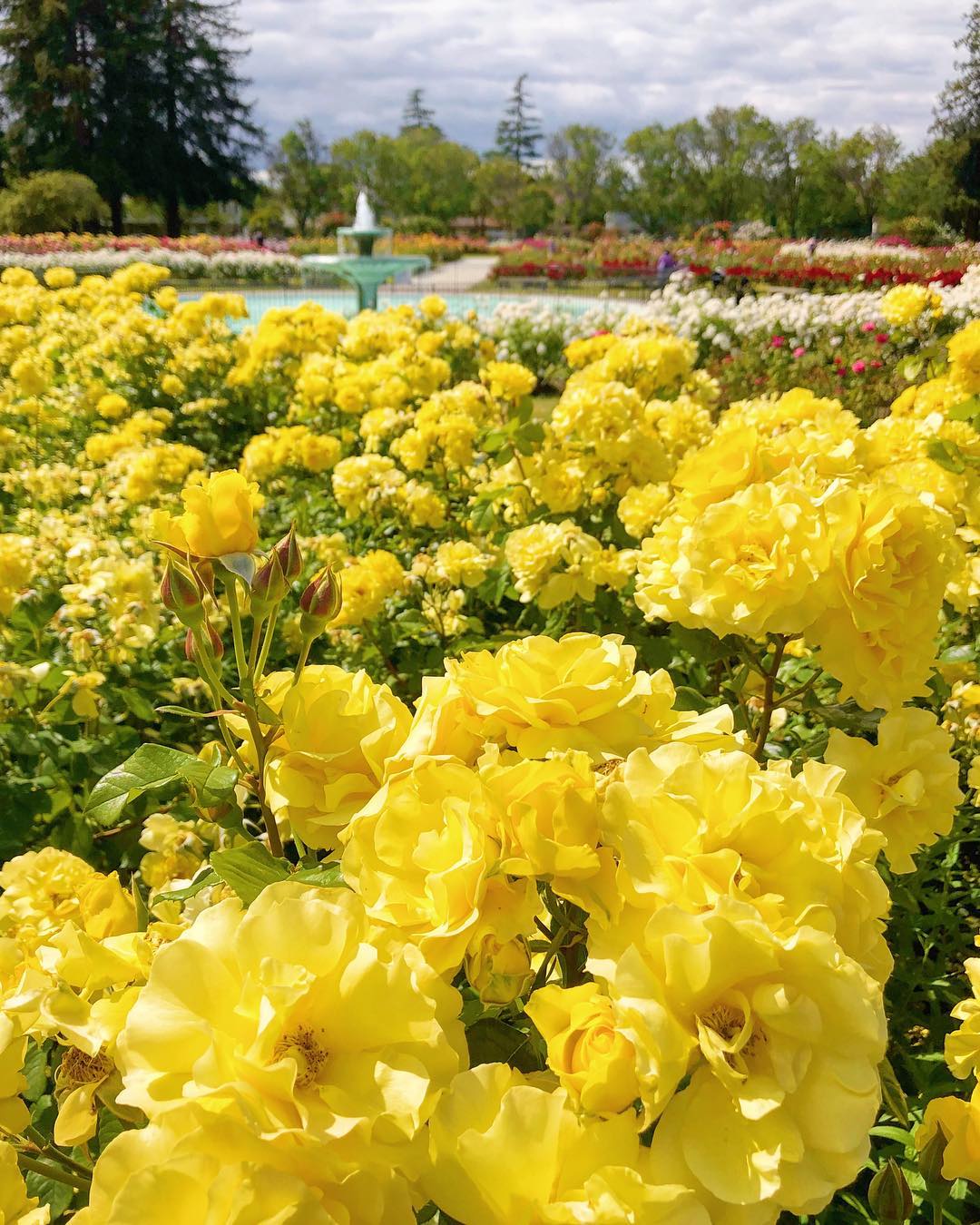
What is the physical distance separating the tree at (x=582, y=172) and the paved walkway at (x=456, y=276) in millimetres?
16501

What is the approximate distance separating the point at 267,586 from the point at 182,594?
0.08 meters

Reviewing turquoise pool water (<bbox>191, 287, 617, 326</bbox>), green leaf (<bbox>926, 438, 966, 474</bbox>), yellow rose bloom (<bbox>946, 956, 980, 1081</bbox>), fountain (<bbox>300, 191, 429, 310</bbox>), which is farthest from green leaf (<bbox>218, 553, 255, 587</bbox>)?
turquoise pool water (<bbox>191, 287, 617, 326</bbox>)

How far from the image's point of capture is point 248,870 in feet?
2.64

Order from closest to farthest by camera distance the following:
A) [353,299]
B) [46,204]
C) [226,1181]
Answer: [226,1181] → [353,299] → [46,204]

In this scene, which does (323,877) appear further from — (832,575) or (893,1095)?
(832,575)

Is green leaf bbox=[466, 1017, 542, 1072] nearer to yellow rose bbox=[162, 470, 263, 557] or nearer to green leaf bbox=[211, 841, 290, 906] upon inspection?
green leaf bbox=[211, 841, 290, 906]

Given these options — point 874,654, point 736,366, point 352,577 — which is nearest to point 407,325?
point 352,577

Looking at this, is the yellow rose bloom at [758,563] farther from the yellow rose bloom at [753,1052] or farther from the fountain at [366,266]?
the fountain at [366,266]

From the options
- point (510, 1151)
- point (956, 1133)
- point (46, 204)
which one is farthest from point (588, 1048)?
point (46, 204)

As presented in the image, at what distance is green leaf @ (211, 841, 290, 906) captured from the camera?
0.78m

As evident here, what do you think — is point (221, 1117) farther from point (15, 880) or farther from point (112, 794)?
point (15, 880)

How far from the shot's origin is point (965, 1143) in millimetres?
780

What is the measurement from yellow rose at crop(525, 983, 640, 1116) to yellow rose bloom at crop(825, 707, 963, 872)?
51cm

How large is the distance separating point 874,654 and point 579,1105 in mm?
715
